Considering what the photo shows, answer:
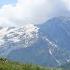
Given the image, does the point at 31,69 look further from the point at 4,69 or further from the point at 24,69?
the point at 4,69

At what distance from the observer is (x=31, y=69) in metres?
23.8

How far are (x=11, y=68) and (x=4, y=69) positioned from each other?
758 mm

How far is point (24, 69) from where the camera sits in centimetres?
2348

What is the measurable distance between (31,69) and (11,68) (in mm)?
1676

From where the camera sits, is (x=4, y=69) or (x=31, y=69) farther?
(x=31, y=69)

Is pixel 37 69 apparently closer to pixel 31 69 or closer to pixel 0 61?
pixel 31 69

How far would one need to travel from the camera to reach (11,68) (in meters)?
22.8

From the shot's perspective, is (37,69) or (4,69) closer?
(4,69)

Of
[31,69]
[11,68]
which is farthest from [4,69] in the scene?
[31,69]

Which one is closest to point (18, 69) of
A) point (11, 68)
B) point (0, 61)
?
point (11, 68)

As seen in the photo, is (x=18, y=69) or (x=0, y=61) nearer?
(x=18, y=69)

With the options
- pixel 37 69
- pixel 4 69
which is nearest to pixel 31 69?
pixel 37 69

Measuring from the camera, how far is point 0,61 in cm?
2522

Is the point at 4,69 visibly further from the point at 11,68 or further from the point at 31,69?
the point at 31,69
